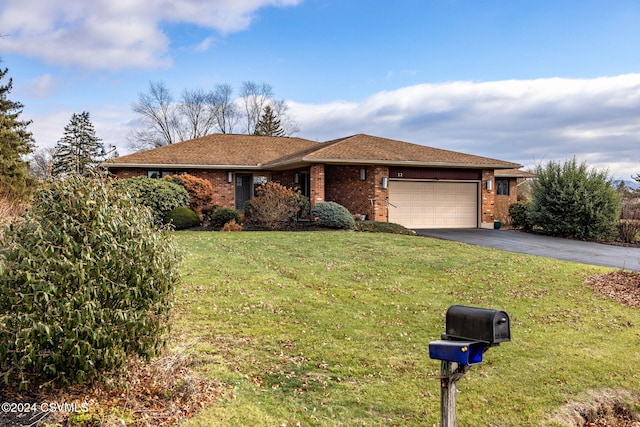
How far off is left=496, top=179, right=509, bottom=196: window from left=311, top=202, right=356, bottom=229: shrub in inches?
522

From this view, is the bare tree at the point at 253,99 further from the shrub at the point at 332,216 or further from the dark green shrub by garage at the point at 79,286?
the dark green shrub by garage at the point at 79,286

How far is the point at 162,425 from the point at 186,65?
62.7 feet

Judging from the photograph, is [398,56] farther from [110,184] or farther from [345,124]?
[345,124]

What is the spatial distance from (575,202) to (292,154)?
490 inches

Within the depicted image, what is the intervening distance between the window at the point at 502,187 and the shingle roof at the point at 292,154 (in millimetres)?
5672

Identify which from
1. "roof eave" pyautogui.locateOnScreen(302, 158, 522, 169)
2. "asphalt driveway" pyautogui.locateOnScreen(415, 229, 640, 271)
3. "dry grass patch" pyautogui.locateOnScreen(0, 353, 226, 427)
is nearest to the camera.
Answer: "dry grass patch" pyautogui.locateOnScreen(0, 353, 226, 427)

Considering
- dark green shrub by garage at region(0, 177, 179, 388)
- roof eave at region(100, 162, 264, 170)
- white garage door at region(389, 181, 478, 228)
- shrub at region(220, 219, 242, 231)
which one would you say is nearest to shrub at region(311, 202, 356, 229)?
shrub at region(220, 219, 242, 231)

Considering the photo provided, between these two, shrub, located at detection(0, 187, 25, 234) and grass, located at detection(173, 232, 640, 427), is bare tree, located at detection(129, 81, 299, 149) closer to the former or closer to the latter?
shrub, located at detection(0, 187, 25, 234)

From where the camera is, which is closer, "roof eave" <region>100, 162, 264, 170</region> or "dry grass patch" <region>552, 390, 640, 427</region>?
"dry grass patch" <region>552, 390, 640, 427</region>

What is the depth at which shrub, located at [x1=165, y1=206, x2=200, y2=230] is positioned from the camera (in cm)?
1548

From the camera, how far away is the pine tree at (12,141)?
21339mm

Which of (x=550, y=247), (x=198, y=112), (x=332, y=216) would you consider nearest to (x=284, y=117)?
(x=198, y=112)

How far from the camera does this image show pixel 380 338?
18.1 ft

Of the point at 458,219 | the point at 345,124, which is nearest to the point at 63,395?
the point at 458,219
